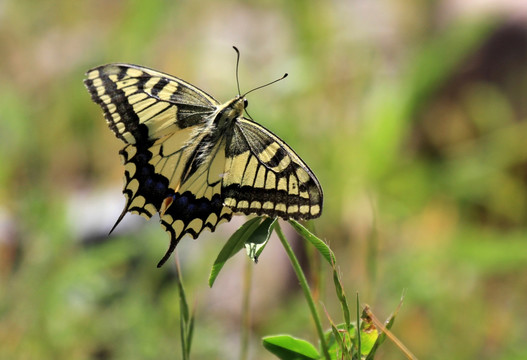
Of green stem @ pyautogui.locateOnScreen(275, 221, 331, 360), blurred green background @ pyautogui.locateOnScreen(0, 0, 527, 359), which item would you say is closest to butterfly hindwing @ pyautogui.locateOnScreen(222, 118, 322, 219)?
green stem @ pyautogui.locateOnScreen(275, 221, 331, 360)

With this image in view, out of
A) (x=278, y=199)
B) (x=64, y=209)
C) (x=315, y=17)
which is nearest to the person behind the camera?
(x=278, y=199)

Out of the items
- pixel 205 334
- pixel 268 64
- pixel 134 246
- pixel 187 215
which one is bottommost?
pixel 205 334

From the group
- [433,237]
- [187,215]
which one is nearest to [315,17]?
[433,237]

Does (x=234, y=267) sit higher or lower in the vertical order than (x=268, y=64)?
lower

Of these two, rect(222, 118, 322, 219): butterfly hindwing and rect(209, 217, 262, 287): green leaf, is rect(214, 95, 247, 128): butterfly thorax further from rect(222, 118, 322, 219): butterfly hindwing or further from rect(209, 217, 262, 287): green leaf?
rect(209, 217, 262, 287): green leaf

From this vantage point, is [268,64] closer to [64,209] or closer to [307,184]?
[64,209]
